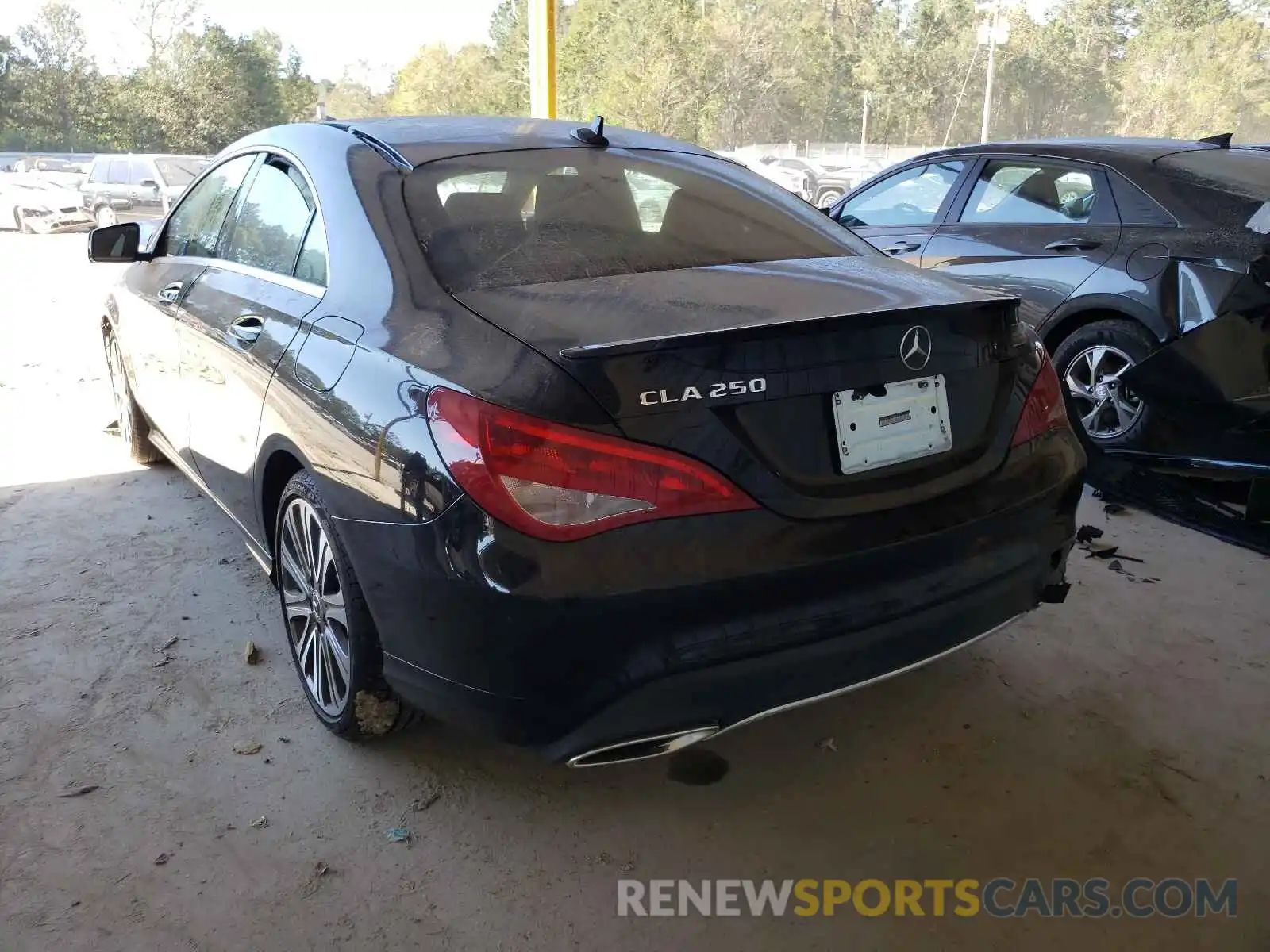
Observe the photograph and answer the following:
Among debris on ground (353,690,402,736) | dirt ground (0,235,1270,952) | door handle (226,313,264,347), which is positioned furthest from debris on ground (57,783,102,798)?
door handle (226,313,264,347)

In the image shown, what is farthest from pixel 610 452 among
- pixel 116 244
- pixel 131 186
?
pixel 131 186

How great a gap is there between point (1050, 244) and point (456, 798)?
3954 mm

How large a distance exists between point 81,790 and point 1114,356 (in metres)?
4.33

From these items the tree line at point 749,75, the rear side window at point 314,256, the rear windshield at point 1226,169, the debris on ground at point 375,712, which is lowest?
the debris on ground at point 375,712

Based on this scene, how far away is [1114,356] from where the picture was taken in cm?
453

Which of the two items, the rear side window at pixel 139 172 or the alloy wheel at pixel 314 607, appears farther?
the rear side window at pixel 139 172

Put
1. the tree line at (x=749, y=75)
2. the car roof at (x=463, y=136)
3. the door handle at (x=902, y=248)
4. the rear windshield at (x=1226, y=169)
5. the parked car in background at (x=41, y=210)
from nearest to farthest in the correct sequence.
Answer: the car roof at (x=463, y=136)
the rear windshield at (x=1226, y=169)
the door handle at (x=902, y=248)
the parked car in background at (x=41, y=210)
the tree line at (x=749, y=75)

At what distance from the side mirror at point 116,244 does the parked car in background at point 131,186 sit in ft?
57.3

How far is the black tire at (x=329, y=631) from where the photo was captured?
2279 millimetres

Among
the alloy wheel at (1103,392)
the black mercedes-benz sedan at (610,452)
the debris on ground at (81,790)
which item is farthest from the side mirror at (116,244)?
the alloy wheel at (1103,392)

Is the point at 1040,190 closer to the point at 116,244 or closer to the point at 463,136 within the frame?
the point at 463,136

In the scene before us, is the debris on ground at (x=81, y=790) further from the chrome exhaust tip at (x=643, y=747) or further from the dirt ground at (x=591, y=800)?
the chrome exhaust tip at (x=643, y=747)

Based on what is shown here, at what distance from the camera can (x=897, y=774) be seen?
2451 mm

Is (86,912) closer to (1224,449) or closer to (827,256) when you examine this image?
(827,256)
